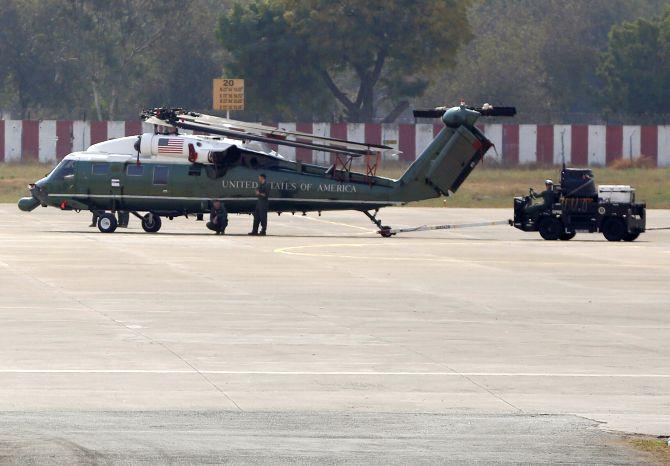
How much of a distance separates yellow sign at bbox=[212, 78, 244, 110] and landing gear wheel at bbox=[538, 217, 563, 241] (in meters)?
27.0

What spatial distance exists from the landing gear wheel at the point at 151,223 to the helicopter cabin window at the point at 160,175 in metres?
1.68

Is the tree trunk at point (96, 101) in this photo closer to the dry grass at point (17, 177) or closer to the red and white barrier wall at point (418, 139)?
the red and white barrier wall at point (418, 139)

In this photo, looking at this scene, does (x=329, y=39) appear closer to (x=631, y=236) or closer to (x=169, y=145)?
→ (x=169, y=145)

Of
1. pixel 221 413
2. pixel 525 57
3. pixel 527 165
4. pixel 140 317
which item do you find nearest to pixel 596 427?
pixel 221 413

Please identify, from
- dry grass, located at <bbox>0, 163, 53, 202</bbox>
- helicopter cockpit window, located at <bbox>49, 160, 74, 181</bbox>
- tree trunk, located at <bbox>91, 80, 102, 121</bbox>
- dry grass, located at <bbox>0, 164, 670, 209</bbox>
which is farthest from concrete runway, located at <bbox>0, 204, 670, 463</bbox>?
tree trunk, located at <bbox>91, 80, 102, 121</bbox>

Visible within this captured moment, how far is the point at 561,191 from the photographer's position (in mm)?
39812

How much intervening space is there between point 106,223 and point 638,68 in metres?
61.0

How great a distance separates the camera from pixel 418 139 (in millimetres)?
75312

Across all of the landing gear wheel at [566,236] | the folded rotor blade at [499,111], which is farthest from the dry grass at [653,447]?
the landing gear wheel at [566,236]

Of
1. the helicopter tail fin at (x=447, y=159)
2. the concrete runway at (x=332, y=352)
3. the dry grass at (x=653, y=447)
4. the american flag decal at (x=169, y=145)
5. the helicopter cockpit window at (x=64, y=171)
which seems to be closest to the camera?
the dry grass at (x=653, y=447)

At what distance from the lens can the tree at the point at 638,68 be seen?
93625 mm

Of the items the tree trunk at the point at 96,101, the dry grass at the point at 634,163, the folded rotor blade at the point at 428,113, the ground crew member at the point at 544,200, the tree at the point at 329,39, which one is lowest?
the ground crew member at the point at 544,200

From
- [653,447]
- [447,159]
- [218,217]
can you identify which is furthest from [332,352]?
[218,217]

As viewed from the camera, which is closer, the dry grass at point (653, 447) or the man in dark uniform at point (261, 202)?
the dry grass at point (653, 447)
